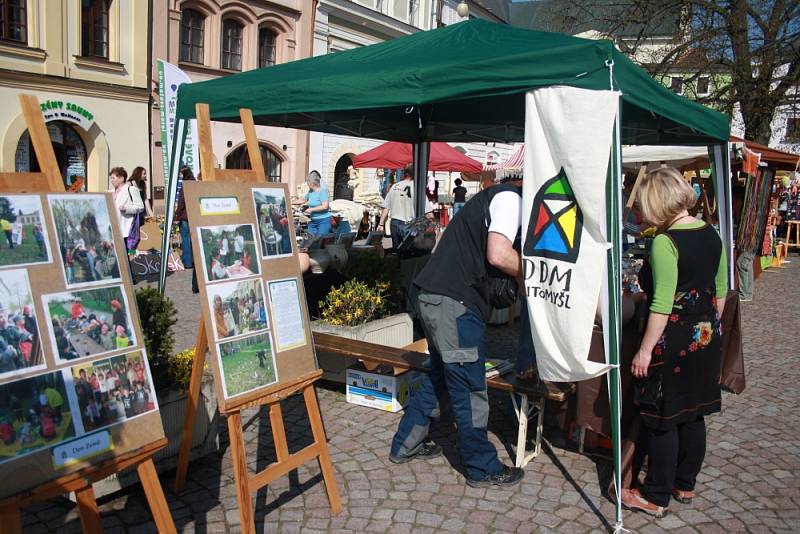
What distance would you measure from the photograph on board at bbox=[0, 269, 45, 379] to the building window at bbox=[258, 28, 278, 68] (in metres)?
18.1

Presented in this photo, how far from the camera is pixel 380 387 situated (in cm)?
481

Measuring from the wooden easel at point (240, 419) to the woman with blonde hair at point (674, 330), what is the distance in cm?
161

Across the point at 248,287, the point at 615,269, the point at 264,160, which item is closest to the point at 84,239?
the point at 248,287

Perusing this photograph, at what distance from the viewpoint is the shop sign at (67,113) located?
46.1 ft

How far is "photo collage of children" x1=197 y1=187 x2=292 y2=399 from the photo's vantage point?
3004 mm

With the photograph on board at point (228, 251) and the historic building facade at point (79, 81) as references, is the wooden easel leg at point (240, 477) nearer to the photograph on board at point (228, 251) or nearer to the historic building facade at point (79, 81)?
the photograph on board at point (228, 251)

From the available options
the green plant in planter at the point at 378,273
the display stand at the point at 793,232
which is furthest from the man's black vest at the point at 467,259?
the display stand at the point at 793,232

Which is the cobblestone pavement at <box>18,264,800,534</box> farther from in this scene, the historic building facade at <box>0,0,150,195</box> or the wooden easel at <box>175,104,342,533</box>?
the historic building facade at <box>0,0,150,195</box>

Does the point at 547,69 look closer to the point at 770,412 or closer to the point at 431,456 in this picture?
the point at 431,456

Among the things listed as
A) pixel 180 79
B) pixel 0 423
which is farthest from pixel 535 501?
pixel 180 79

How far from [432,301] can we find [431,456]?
3.63ft

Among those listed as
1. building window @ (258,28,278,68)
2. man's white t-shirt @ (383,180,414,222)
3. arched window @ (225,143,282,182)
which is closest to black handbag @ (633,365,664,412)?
man's white t-shirt @ (383,180,414,222)

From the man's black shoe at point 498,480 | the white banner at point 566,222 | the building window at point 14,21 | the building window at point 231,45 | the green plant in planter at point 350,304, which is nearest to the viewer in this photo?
the white banner at point 566,222

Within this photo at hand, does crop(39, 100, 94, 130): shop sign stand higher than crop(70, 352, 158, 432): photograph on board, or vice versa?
crop(39, 100, 94, 130): shop sign
